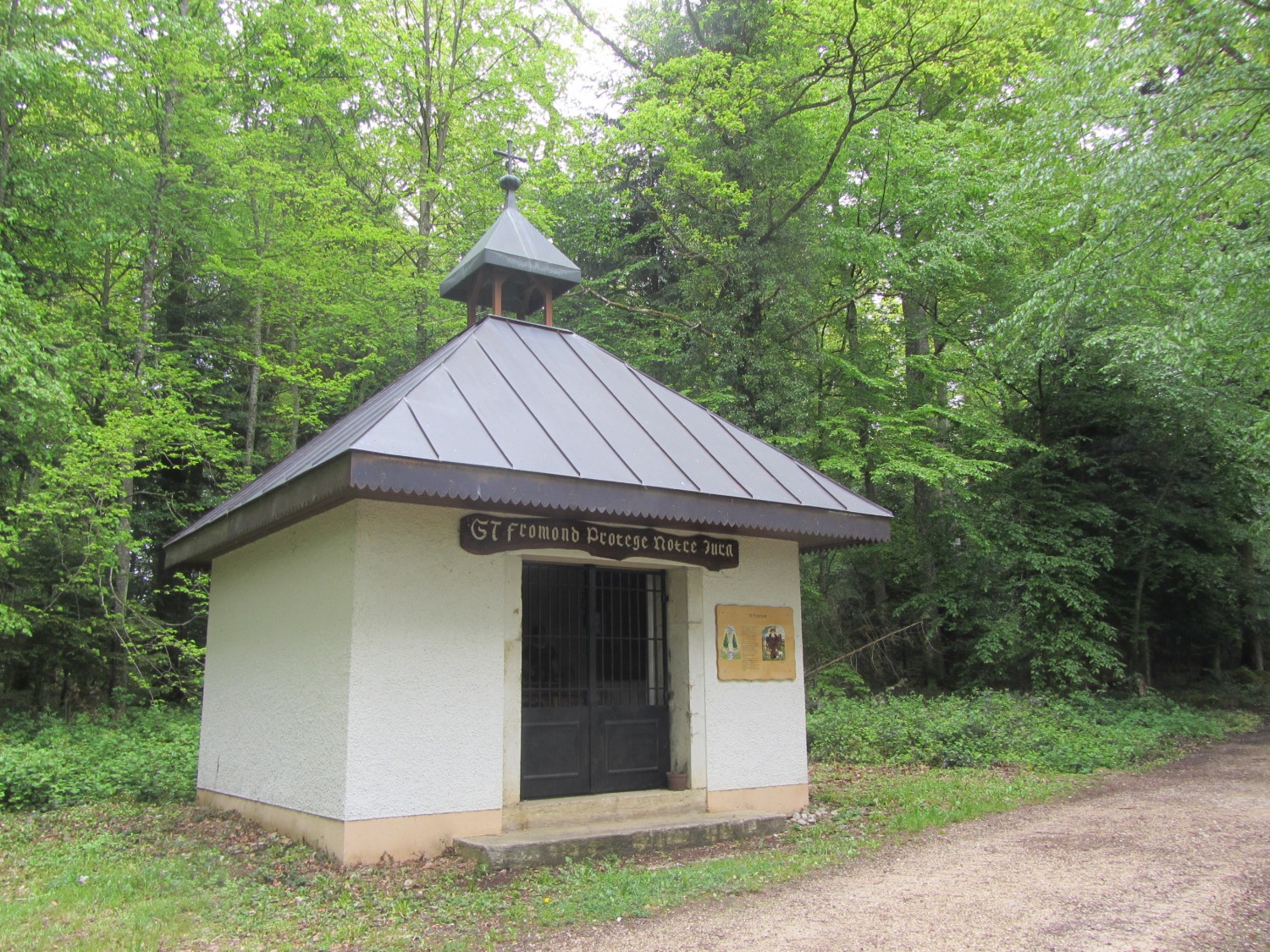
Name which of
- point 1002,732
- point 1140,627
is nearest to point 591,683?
point 1002,732

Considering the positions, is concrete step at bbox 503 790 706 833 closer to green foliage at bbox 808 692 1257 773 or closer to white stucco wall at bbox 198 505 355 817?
white stucco wall at bbox 198 505 355 817

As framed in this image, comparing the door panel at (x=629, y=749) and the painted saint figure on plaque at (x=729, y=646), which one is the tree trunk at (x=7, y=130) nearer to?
the door panel at (x=629, y=749)

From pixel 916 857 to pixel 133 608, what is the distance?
Result: 13330 millimetres

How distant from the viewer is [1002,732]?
43.2 ft

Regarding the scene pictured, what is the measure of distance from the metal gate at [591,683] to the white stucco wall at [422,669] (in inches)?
25.1

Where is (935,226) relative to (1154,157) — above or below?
above

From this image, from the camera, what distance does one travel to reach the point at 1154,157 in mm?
10672

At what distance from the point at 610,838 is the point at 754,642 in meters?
2.55

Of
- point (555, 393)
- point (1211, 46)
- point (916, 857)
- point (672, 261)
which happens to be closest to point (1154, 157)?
point (1211, 46)

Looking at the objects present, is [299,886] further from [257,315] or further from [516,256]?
[257,315]

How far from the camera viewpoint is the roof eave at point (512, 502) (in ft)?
21.1

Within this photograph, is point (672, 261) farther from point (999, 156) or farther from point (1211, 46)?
point (1211, 46)

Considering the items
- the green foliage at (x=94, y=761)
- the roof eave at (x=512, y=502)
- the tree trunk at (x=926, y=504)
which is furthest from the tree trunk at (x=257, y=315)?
the tree trunk at (x=926, y=504)

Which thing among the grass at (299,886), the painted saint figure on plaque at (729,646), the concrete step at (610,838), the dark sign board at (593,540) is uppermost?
the dark sign board at (593,540)
